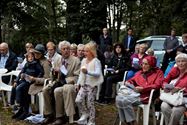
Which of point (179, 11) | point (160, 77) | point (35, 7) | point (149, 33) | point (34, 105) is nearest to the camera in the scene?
point (160, 77)

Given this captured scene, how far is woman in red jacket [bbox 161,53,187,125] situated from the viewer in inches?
209

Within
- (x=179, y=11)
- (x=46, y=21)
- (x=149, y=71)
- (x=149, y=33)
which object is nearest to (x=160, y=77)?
(x=149, y=71)

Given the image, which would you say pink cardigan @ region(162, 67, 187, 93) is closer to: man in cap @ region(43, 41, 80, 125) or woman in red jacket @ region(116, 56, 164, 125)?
woman in red jacket @ region(116, 56, 164, 125)

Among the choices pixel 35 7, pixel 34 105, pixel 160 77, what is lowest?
pixel 34 105

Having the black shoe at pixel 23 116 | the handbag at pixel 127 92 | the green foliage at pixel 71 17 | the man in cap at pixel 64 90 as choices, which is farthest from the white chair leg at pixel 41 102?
the green foliage at pixel 71 17

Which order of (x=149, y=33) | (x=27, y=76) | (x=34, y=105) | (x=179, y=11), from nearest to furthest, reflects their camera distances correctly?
(x=27, y=76), (x=34, y=105), (x=179, y=11), (x=149, y=33)

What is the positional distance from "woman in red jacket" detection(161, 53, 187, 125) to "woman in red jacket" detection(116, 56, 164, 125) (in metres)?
0.19

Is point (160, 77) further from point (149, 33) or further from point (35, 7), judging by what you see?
point (149, 33)

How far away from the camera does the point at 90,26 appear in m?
14.2

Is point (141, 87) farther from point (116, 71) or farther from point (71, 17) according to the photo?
point (71, 17)

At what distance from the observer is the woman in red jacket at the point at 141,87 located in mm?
5711

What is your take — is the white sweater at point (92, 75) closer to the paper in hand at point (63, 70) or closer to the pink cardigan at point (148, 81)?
the paper in hand at point (63, 70)

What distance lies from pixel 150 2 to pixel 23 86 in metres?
11.4

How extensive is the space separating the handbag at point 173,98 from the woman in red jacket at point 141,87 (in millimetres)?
315
